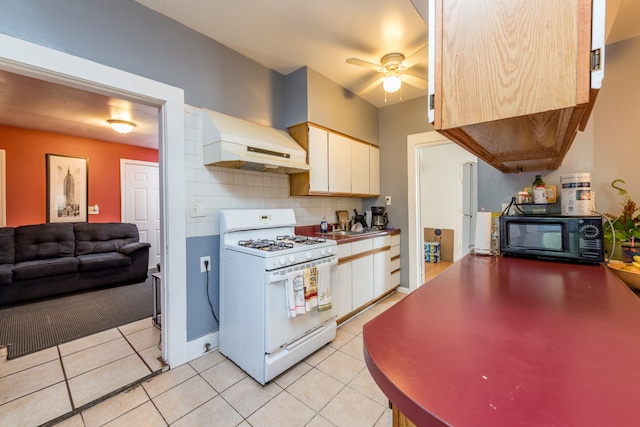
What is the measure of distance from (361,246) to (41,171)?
5.13 meters

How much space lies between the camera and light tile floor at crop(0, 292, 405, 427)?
1534mm

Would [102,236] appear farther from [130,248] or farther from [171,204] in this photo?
[171,204]

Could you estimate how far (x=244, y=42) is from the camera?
7.48 feet

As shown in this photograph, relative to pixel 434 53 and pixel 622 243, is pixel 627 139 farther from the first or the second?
pixel 434 53

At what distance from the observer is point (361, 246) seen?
2893 millimetres

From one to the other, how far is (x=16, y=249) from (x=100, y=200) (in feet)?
4.63

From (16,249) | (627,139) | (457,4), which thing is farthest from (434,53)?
(16,249)

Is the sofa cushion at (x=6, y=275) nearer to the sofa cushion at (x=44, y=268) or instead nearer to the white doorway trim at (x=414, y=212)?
the sofa cushion at (x=44, y=268)

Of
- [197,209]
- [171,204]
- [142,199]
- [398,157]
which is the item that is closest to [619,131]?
[398,157]

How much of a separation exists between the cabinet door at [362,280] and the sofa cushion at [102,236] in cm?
396

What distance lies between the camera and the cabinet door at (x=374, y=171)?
12.0 ft

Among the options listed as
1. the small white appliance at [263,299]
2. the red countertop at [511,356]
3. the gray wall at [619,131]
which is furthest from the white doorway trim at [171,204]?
the gray wall at [619,131]

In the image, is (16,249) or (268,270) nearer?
(268,270)

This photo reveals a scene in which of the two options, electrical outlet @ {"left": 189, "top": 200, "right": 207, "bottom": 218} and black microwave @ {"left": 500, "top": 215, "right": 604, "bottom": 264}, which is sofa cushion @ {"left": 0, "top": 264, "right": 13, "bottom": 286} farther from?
black microwave @ {"left": 500, "top": 215, "right": 604, "bottom": 264}
